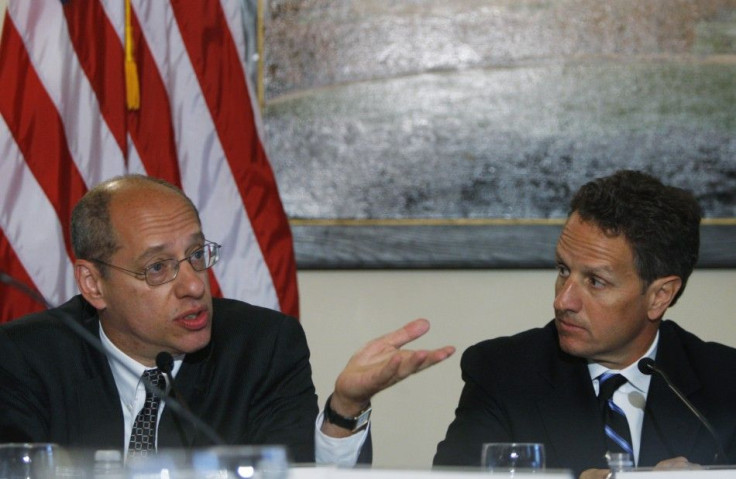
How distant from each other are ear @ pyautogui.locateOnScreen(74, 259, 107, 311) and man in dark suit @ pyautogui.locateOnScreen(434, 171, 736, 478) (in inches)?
33.0

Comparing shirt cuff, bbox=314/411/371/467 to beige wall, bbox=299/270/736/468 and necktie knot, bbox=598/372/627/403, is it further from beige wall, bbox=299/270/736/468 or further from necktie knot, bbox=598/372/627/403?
beige wall, bbox=299/270/736/468

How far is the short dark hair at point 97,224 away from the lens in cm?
246

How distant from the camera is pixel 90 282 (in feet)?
8.22

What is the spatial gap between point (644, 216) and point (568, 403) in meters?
0.45

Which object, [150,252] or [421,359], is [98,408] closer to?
[150,252]

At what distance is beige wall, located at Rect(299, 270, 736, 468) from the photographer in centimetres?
328

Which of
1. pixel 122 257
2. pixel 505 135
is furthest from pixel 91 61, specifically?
pixel 505 135

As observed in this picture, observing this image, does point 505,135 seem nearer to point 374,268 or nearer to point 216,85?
point 374,268

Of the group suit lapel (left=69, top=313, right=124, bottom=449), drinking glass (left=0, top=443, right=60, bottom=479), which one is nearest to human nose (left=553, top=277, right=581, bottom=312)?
suit lapel (left=69, top=313, right=124, bottom=449)

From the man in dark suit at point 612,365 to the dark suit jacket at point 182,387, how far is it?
0.39 m

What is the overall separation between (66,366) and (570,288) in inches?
45.2

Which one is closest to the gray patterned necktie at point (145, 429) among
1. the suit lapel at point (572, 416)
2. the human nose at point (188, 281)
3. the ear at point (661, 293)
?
the human nose at point (188, 281)

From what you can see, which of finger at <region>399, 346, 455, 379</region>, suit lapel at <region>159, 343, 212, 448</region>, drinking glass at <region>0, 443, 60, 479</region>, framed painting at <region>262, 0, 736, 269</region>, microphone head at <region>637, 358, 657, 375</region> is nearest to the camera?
drinking glass at <region>0, 443, 60, 479</region>

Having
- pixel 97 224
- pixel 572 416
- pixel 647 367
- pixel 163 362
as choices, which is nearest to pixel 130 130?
pixel 97 224
